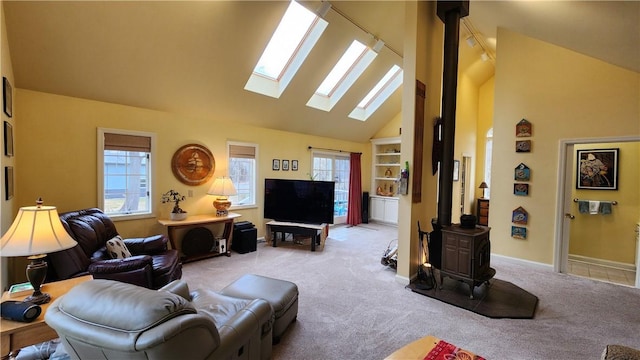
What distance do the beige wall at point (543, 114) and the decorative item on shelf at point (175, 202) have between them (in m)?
5.18

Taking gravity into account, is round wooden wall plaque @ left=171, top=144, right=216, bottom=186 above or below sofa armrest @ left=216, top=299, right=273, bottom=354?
above

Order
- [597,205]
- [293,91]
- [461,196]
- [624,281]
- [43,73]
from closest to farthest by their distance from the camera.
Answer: [43,73]
[624,281]
[597,205]
[293,91]
[461,196]

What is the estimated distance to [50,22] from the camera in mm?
2805

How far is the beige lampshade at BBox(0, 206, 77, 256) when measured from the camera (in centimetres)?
170

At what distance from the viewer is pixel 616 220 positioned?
4.49m

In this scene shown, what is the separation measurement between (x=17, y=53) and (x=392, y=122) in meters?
7.06

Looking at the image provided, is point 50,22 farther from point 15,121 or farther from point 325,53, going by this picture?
point 325,53

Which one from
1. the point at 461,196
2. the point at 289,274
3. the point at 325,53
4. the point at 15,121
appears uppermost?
the point at 325,53

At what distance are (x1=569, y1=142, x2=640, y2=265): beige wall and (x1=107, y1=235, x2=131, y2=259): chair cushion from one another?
22.5 feet

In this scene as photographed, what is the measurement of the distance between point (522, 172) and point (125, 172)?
6.12m

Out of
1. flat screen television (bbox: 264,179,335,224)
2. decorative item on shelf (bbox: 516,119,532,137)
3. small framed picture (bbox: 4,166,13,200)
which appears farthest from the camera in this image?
flat screen television (bbox: 264,179,335,224)

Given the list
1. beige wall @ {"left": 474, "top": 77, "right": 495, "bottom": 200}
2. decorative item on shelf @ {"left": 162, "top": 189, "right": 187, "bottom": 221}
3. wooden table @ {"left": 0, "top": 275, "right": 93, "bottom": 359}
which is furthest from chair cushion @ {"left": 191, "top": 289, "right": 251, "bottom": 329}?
beige wall @ {"left": 474, "top": 77, "right": 495, "bottom": 200}

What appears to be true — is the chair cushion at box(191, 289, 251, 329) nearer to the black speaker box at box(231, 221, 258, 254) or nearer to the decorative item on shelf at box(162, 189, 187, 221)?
the decorative item on shelf at box(162, 189, 187, 221)

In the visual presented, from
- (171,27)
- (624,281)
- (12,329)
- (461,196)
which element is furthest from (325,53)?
(624,281)
